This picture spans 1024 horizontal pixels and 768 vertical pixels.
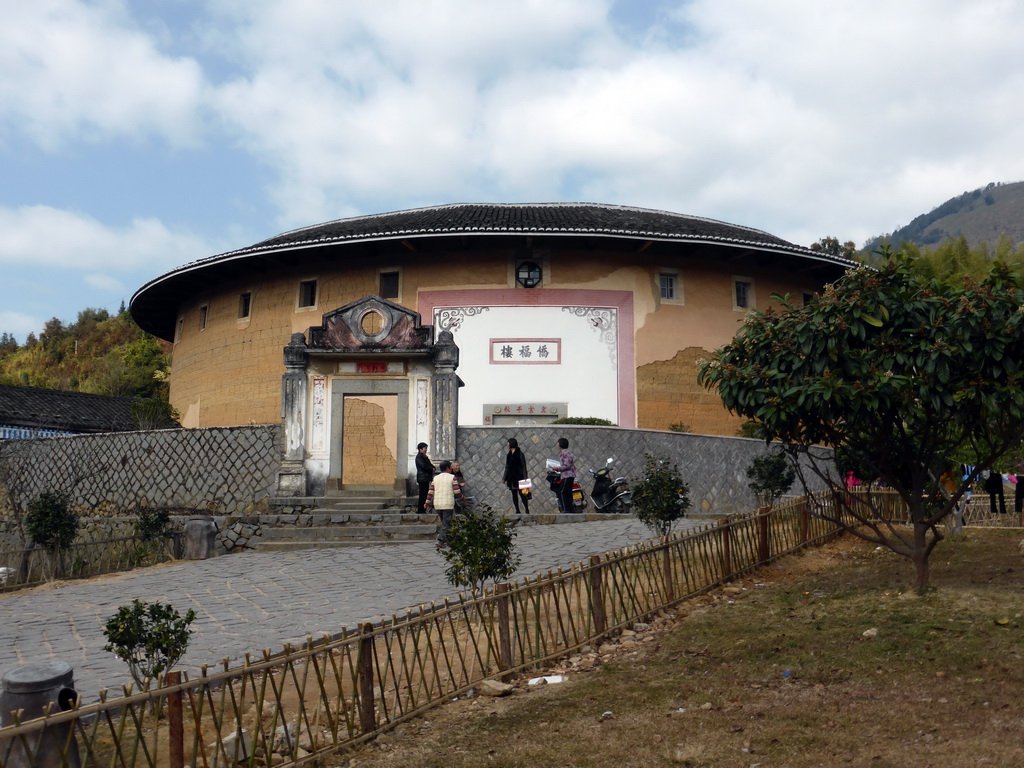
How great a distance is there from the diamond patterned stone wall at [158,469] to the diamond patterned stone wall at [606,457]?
11.4 ft

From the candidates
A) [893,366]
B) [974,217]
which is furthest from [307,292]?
[974,217]

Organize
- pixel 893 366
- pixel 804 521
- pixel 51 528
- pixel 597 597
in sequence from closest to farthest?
pixel 597 597, pixel 893 366, pixel 804 521, pixel 51 528

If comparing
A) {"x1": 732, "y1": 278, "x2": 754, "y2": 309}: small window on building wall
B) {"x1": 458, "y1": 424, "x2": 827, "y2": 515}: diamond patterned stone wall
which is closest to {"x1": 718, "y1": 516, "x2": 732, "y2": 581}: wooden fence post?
{"x1": 458, "y1": 424, "x2": 827, "y2": 515}: diamond patterned stone wall

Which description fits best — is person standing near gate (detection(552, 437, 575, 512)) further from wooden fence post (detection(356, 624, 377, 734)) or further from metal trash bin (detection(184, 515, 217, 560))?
wooden fence post (detection(356, 624, 377, 734))

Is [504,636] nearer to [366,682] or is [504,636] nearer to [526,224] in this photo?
[366,682]

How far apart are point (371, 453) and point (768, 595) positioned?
14.2 m

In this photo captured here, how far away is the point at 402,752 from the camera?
5738mm

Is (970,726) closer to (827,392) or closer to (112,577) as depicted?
(827,392)

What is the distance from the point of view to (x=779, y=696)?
250 inches

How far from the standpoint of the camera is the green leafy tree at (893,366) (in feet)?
28.2

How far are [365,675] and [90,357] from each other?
61.7 meters

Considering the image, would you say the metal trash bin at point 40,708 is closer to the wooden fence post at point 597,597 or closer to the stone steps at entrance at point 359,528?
the wooden fence post at point 597,597

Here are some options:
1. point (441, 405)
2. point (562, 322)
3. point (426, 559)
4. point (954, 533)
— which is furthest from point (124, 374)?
point (954, 533)

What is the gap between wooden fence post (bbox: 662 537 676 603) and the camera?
9078 mm
